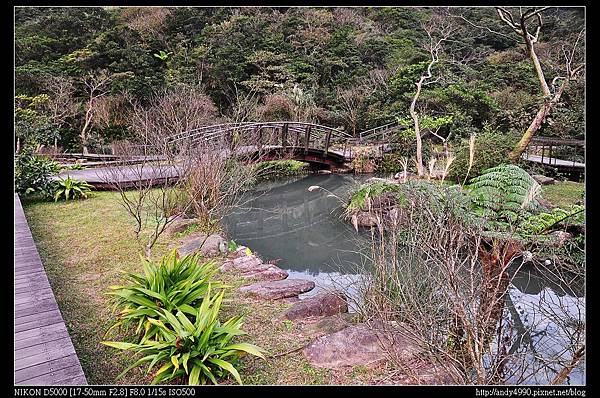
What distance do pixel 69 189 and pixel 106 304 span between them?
4.94m

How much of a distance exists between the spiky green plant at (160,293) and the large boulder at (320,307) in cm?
71

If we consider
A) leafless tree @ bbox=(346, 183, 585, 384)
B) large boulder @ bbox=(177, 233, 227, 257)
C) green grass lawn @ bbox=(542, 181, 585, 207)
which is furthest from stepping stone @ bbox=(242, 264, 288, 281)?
green grass lawn @ bbox=(542, 181, 585, 207)

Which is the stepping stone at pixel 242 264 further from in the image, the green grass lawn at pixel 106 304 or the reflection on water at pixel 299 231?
the reflection on water at pixel 299 231

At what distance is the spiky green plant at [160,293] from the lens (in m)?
2.80

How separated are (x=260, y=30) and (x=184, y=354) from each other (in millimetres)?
16795

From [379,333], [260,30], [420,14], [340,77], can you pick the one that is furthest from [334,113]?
[379,333]

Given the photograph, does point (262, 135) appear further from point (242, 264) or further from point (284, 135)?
point (242, 264)

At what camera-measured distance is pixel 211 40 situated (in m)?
16.2

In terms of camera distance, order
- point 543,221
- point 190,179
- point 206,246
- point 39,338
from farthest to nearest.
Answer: point 190,179
point 206,246
point 543,221
point 39,338

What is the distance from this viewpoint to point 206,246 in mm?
5062

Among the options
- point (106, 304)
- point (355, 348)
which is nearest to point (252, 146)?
point (106, 304)

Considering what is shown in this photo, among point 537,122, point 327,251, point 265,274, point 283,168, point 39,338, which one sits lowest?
point 327,251
